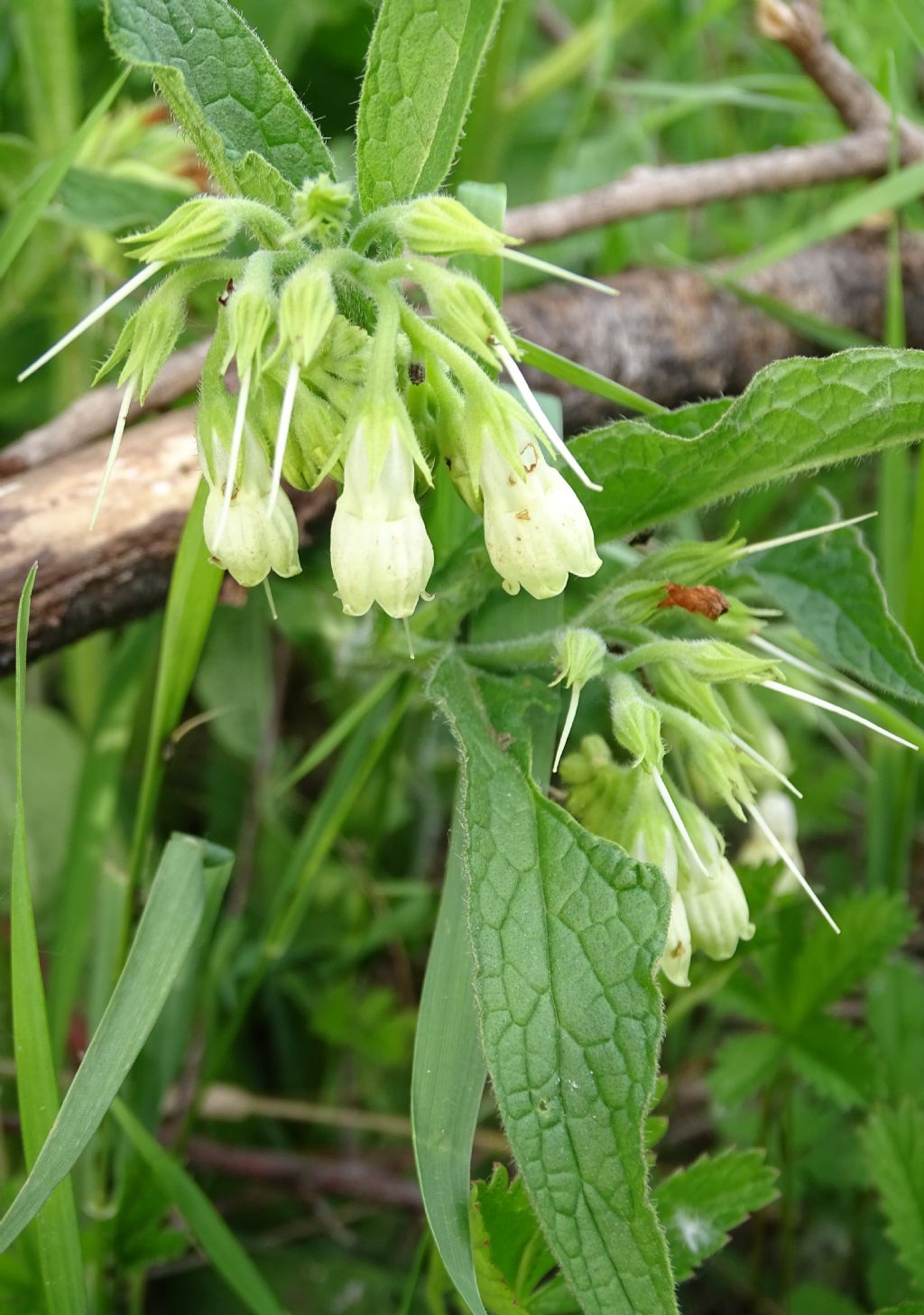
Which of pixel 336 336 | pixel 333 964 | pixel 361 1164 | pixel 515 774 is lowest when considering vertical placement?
Answer: pixel 361 1164

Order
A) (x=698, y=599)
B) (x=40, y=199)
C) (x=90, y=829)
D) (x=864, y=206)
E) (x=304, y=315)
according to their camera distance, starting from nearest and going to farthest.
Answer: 1. (x=304, y=315)
2. (x=698, y=599)
3. (x=40, y=199)
4. (x=90, y=829)
5. (x=864, y=206)

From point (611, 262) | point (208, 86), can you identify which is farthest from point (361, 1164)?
point (611, 262)

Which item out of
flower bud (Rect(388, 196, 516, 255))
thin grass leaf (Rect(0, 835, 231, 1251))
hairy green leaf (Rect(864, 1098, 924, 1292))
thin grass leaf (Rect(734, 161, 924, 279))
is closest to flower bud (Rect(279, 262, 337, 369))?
flower bud (Rect(388, 196, 516, 255))

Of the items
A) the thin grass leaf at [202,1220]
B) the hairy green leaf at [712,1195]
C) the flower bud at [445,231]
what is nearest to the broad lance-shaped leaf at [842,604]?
the hairy green leaf at [712,1195]

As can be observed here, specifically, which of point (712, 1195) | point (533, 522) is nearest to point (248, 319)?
point (533, 522)

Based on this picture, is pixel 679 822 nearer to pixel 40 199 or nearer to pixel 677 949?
pixel 677 949

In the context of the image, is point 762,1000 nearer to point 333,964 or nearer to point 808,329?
point 333,964

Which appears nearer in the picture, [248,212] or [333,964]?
[248,212]
